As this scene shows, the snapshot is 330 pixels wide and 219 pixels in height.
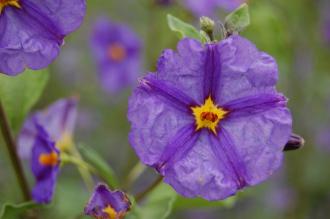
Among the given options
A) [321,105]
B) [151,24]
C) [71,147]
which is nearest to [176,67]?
[71,147]

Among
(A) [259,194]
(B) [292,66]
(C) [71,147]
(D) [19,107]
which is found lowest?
(A) [259,194]

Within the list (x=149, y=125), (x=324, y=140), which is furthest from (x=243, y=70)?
(x=324, y=140)

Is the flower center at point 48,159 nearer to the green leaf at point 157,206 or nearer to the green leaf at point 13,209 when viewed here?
the green leaf at point 13,209

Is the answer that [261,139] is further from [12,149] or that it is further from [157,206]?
[12,149]

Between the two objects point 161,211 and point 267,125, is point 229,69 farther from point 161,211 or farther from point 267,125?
point 161,211

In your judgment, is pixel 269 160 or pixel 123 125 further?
pixel 123 125

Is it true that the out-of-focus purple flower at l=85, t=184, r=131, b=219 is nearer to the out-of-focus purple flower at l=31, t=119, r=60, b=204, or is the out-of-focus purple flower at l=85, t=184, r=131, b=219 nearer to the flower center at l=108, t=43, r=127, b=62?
the out-of-focus purple flower at l=31, t=119, r=60, b=204
